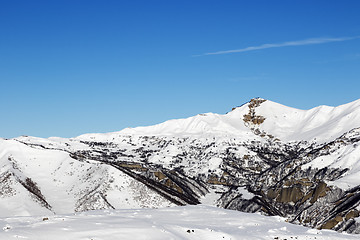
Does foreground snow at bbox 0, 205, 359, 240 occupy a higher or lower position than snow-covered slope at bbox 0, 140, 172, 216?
lower

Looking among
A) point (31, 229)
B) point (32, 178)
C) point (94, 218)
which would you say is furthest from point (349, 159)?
point (31, 229)

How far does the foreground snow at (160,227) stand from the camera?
33.6 metres

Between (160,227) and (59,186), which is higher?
(59,186)

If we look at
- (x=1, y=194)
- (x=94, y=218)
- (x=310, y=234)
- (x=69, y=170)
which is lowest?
(x=310, y=234)

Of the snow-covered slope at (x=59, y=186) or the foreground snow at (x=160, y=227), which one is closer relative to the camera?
the foreground snow at (x=160, y=227)

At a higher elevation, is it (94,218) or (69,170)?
(69,170)

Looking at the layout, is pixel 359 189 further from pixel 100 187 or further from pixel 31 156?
pixel 31 156

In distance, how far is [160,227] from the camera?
130 ft

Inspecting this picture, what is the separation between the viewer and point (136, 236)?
3472 cm

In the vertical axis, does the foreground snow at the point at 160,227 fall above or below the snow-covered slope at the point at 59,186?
below

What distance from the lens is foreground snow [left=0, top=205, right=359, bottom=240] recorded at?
3359cm

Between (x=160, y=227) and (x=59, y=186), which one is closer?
(x=160, y=227)

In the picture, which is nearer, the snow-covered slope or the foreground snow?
the foreground snow

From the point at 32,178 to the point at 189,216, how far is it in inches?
2855
